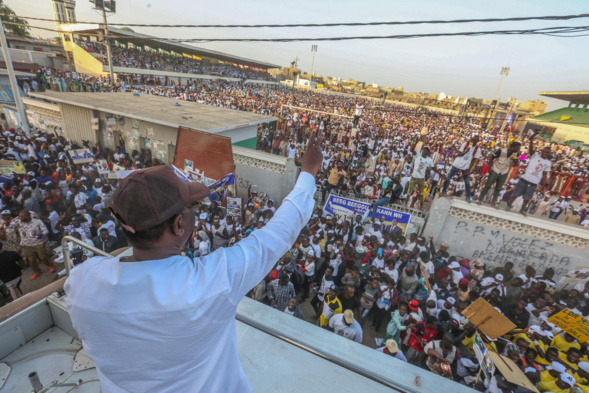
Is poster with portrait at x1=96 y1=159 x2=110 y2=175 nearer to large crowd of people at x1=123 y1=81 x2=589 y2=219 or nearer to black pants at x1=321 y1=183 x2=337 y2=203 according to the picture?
large crowd of people at x1=123 y1=81 x2=589 y2=219

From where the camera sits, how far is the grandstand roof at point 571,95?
38.0 meters

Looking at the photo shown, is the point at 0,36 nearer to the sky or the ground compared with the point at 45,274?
nearer to the sky

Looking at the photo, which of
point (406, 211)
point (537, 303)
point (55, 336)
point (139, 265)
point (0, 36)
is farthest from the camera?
point (0, 36)

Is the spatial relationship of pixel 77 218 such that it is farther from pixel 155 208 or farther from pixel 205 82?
pixel 205 82

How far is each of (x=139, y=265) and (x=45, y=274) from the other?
7.73m

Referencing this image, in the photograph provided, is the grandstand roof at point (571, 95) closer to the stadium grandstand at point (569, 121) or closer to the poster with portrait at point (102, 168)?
the stadium grandstand at point (569, 121)

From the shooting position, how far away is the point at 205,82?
138ft

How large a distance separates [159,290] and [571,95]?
59.0 metres

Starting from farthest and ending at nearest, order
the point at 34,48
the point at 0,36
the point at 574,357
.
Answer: the point at 34,48 < the point at 0,36 < the point at 574,357

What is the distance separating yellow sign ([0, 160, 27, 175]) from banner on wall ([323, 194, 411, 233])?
941 centimetres

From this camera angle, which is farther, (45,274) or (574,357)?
(45,274)

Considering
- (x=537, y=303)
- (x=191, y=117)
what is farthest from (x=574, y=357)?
(x=191, y=117)

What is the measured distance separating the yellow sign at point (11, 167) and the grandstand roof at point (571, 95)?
57690mm

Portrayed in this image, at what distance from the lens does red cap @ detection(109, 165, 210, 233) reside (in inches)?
35.7
